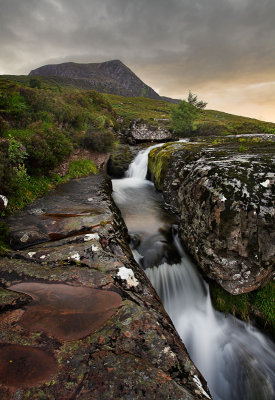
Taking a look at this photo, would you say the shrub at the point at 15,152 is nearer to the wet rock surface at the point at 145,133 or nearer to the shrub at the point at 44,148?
the shrub at the point at 44,148

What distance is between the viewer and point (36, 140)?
8383mm

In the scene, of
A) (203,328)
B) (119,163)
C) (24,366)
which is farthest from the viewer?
(119,163)

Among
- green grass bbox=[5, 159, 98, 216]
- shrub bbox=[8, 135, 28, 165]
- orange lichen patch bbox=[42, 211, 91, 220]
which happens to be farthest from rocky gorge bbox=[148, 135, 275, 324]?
shrub bbox=[8, 135, 28, 165]

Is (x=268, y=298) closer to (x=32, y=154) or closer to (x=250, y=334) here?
(x=250, y=334)

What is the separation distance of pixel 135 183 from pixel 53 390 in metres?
13.4

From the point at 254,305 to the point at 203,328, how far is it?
1.53 metres

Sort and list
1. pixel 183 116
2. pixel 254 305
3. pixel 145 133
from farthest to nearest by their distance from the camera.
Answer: pixel 183 116 → pixel 145 133 → pixel 254 305

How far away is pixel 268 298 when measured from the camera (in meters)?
5.27

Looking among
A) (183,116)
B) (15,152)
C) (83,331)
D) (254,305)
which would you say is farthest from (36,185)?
(183,116)

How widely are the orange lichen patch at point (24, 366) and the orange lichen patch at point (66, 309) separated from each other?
0.26 metres

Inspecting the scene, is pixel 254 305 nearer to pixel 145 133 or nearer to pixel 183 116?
pixel 145 133

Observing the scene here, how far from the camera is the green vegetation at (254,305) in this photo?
5.14m

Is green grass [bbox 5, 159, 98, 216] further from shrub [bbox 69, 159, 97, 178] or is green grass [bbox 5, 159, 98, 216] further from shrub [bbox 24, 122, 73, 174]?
shrub [bbox 24, 122, 73, 174]

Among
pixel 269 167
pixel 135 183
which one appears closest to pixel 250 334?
pixel 269 167
